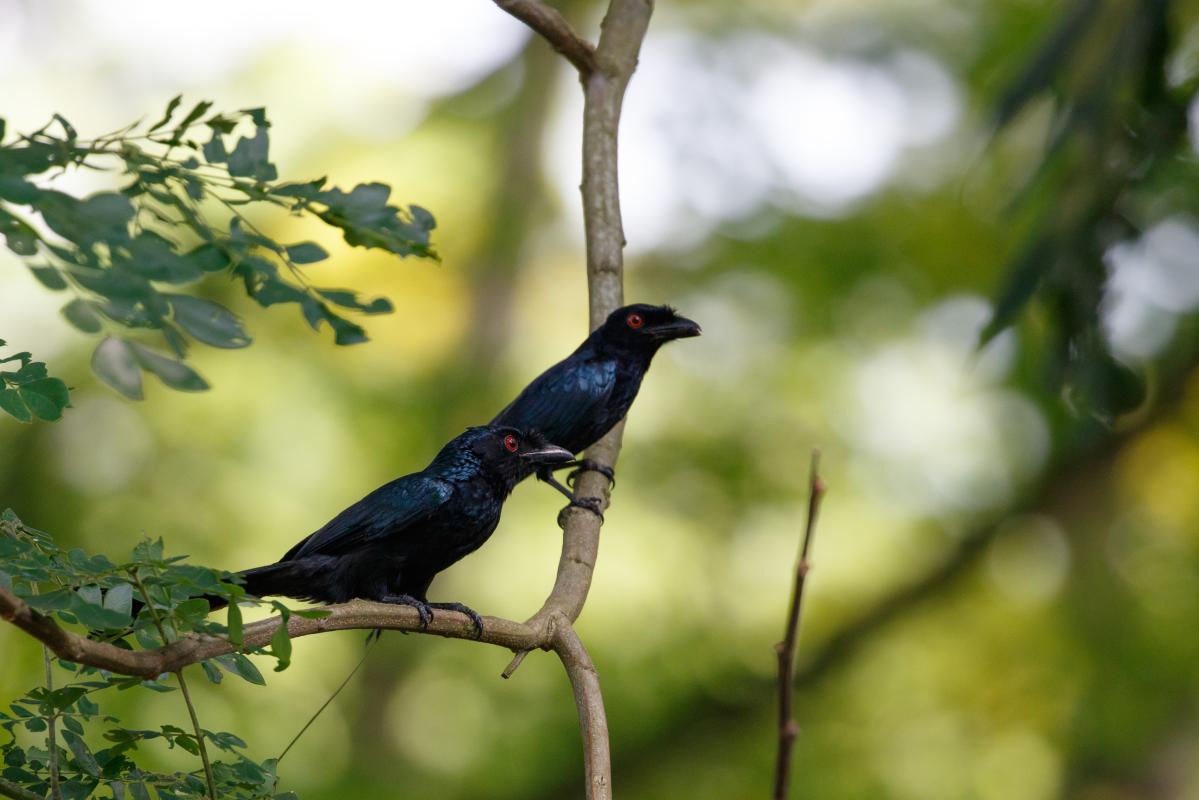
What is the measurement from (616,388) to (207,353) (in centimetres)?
404

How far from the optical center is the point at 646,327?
207 inches

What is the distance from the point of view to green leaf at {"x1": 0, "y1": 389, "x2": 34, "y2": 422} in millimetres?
2250

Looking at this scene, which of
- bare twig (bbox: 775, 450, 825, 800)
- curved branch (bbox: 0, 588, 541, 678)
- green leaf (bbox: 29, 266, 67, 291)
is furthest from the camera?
curved branch (bbox: 0, 588, 541, 678)

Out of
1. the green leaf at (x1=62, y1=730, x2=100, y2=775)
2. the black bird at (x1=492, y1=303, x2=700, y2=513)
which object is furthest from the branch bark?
the green leaf at (x1=62, y1=730, x2=100, y2=775)

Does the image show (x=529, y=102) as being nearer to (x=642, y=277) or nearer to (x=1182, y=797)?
(x=642, y=277)

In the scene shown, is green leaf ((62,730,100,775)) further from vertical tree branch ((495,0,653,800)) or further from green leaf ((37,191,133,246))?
vertical tree branch ((495,0,653,800))

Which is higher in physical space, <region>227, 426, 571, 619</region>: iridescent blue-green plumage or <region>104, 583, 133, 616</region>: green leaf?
<region>227, 426, 571, 619</region>: iridescent blue-green plumage

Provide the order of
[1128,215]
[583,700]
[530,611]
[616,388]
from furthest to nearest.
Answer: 1. [530,611]
2. [616,388]
3. [583,700]
4. [1128,215]

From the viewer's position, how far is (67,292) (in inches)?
62.4

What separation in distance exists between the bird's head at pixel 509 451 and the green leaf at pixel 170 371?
227 centimetres

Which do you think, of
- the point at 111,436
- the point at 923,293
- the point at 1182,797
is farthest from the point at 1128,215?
the point at 1182,797

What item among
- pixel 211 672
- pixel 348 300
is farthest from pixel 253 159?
pixel 211 672

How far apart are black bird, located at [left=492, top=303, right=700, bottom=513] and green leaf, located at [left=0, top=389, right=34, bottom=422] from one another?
2.32 meters

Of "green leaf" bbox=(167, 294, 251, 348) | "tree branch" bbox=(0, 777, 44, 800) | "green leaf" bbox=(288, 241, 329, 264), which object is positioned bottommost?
"tree branch" bbox=(0, 777, 44, 800)
